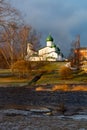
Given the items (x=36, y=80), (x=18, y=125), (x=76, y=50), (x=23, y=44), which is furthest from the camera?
(x=76, y=50)

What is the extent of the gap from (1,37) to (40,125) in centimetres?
4027

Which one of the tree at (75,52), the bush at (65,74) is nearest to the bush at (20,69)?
the bush at (65,74)

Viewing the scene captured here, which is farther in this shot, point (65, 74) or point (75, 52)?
point (75, 52)

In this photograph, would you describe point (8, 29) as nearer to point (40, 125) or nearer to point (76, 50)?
point (40, 125)

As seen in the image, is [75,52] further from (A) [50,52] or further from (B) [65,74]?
(B) [65,74]

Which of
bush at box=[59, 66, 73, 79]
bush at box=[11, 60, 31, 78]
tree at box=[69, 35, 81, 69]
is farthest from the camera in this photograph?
tree at box=[69, 35, 81, 69]

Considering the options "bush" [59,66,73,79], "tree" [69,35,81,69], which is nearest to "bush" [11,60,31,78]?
"bush" [59,66,73,79]

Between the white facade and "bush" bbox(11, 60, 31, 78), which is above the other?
the white facade

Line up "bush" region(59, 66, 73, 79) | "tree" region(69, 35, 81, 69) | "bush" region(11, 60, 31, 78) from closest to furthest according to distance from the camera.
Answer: "bush" region(11, 60, 31, 78)
"bush" region(59, 66, 73, 79)
"tree" region(69, 35, 81, 69)

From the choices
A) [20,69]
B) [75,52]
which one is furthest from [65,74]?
[75,52]

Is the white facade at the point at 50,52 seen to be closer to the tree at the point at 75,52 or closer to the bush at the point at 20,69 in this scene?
the tree at the point at 75,52

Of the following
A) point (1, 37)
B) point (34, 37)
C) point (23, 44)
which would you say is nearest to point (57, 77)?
point (1, 37)

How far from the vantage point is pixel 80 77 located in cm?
6575

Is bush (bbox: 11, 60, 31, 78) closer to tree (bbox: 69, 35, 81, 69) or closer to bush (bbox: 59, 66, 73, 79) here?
bush (bbox: 59, 66, 73, 79)
